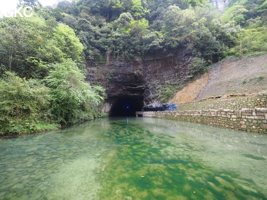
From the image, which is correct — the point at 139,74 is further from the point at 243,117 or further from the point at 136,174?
the point at 136,174

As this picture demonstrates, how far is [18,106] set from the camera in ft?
19.6

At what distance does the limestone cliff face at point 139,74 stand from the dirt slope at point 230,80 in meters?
4.05

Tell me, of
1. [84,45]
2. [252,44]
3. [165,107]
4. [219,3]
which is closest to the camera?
[252,44]

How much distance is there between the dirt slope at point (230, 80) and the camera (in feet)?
33.8

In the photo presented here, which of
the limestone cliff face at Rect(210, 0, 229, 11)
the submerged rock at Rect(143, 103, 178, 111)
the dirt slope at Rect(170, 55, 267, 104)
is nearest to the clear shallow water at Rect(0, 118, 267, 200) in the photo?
the dirt slope at Rect(170, 55, 267, 104)

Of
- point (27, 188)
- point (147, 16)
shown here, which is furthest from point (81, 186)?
point (147, 16)

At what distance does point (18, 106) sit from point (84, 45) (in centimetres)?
1617

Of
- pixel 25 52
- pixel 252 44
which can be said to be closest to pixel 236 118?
pixel 252 44

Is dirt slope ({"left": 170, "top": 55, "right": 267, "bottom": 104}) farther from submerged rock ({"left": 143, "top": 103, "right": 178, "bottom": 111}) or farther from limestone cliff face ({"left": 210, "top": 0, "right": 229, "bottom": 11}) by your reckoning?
limestone cliff face ({"left": 210, "top": 0, "right": 229, "bottom": 11})

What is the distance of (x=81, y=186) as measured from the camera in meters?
1.93

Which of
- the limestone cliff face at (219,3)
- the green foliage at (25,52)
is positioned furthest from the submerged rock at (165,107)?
the limestone cliff face at (219,3)

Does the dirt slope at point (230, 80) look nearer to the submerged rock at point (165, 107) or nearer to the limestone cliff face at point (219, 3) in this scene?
the submerged rock at point (165, 107)

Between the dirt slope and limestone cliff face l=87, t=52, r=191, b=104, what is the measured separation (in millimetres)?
4049

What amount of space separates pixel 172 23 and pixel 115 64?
480 inches
